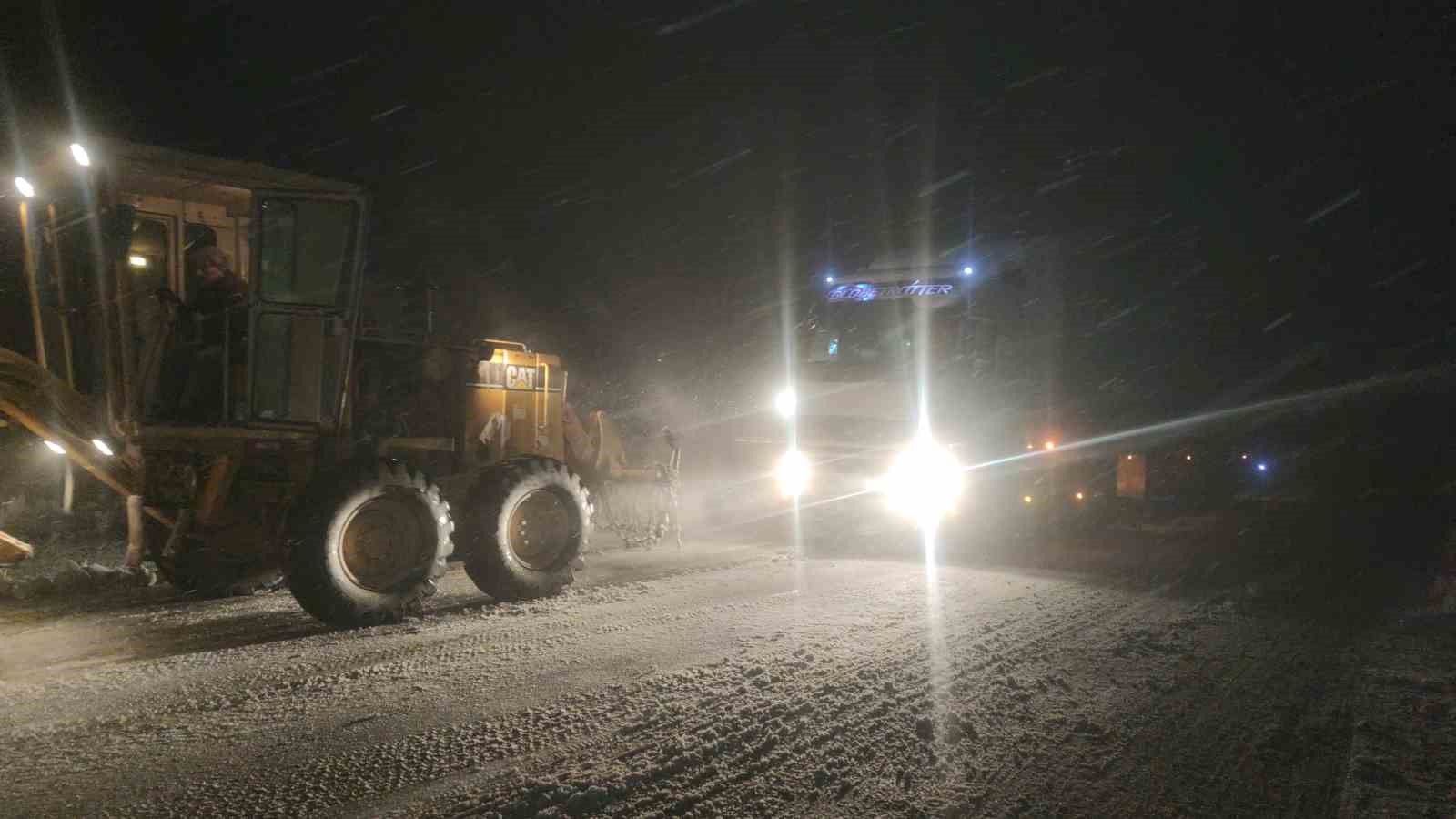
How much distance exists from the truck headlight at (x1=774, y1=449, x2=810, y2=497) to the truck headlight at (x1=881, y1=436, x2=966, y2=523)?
1.21 m

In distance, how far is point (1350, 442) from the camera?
26766mm

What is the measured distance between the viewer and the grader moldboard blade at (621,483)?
9.55 meters

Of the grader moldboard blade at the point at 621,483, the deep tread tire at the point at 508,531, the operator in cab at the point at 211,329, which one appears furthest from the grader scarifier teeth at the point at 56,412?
the grader moldboard blade at the point at 621,483

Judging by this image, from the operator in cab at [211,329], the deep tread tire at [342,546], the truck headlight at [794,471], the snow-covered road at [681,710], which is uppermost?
the operator in cab at [211,329]

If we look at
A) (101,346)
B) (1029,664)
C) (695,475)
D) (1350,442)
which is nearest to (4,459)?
(101,346)

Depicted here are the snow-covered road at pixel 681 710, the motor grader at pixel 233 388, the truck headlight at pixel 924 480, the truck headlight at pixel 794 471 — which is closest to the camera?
the snow-covered road at pixel 681 710

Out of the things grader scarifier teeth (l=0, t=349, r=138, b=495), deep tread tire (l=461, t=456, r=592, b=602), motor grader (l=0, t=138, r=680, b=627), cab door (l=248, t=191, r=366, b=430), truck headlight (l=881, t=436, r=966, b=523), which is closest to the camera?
grader scarifier teeth (l=0, t=349, r=138, b=495)

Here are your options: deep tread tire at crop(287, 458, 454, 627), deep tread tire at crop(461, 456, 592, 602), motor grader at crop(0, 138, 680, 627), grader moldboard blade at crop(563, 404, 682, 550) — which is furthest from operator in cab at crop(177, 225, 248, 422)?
grader moldboard blade at crop(563, 404, 682, 550)

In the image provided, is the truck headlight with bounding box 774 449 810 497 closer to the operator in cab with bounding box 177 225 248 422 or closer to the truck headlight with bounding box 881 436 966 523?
the truck headlight with bounding box 881 436 966 523

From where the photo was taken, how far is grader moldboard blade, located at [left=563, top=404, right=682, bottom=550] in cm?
955

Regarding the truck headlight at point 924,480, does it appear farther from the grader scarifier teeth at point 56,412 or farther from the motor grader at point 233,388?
the grader scarifier teeth at point 56,412

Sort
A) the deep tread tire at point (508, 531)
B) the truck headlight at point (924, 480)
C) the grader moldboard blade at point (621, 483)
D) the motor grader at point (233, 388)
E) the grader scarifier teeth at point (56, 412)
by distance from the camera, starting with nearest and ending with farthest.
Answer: the grader scarifier teeth at point (56, 412), the motor grader at point (233, 388), the deep tread tire at point (508, 531), the grader moldboard blade at point (621, 483), the truck headlight at point (924, 480)

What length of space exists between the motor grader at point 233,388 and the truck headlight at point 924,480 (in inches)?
259

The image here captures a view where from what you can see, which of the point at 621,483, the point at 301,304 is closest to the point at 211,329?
the point at 301,304
